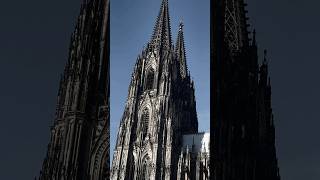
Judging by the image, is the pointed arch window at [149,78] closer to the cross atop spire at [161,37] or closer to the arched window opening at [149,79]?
the arched window opening at [149,79]

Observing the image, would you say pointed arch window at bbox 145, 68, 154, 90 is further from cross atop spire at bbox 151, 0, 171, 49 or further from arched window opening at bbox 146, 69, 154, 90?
cross atop spire at bbox 151, 0, 171, 49

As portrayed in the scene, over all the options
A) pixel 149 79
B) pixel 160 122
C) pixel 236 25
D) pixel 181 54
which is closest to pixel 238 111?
pixel 236 25

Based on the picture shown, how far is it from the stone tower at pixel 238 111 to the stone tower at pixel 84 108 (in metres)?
3.98

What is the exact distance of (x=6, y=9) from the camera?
12633mm

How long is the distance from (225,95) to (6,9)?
6.23 metres

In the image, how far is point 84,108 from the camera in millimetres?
13445

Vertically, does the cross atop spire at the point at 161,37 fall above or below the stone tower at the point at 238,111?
above

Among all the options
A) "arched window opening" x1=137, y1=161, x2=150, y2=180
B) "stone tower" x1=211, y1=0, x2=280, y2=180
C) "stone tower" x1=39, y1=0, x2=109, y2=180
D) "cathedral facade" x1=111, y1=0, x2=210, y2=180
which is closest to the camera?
"stone tower" x1=211, y1=0, x2=280, y2=180

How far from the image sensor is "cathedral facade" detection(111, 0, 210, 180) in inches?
1751

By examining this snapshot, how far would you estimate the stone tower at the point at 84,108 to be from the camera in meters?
12.6

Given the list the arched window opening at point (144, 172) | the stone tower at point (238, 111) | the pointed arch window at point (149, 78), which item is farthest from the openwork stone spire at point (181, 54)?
the stone tower at point (238, 111)

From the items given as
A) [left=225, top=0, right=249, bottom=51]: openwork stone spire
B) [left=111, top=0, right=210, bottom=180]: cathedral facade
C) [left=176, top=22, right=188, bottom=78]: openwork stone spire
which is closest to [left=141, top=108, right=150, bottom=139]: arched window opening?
[left=111, top=0, right=210, bottom=180]: cathedral facade

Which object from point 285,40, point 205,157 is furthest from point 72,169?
point 205,157

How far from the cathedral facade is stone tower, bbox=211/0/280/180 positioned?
29.7m
